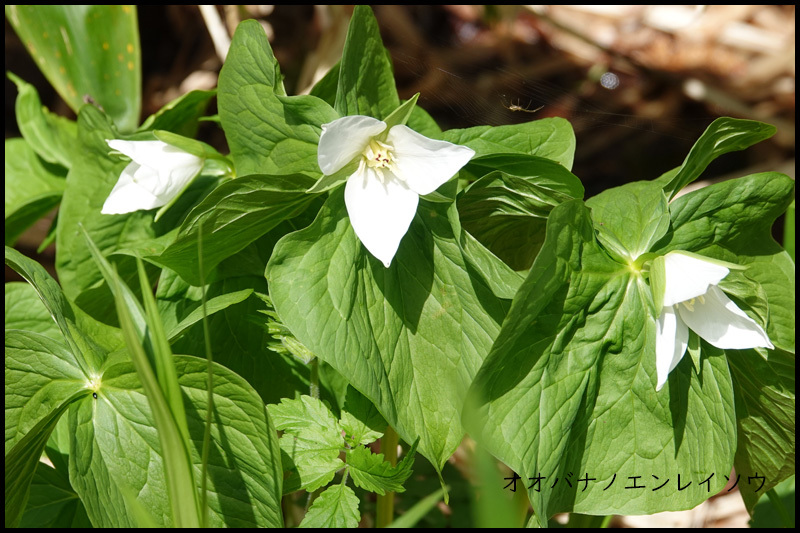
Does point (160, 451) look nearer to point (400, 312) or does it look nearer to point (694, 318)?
point (400, 312)

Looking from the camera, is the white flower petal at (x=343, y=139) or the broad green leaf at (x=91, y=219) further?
the broad green leaf at (x=91, y=219)

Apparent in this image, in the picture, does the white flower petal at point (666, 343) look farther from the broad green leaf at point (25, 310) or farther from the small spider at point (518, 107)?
the broad green leaf at point (25, 310)

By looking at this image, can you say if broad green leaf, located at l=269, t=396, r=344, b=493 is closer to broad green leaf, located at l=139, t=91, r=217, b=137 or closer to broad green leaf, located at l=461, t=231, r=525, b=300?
broad green leaf, located at l=461, t=231, r=525, b=300

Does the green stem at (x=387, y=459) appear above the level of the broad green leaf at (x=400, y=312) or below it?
below

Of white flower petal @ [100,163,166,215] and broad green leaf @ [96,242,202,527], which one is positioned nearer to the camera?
broad green leaf @ [96,242,202,527]

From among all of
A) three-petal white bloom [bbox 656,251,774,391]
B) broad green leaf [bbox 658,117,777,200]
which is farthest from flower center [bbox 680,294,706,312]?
broad green leaf [bbox 658,117,777,200]

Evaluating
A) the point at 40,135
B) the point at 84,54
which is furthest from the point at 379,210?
the point at 84,54

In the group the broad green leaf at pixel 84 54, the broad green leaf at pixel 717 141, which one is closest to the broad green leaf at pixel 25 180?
the broad green leaf at pixel 84 54

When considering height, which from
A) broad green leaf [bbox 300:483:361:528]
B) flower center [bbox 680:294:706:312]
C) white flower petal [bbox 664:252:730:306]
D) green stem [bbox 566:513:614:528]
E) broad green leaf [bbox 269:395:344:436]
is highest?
white flower petal [bbox 664:252:730:306]

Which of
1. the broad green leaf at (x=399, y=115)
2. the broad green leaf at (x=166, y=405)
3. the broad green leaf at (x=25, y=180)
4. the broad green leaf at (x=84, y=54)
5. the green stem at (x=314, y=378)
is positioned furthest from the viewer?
the broad green leaf at (x=84, y=54)
